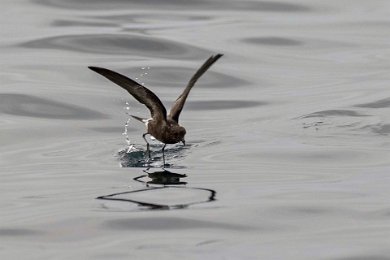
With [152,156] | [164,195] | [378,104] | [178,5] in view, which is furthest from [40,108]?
[178,5]

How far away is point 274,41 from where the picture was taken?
2284cm

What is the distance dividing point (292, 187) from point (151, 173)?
1.47 m

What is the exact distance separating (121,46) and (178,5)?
373 centimetres

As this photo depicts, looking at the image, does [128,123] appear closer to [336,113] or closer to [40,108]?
[40,108]

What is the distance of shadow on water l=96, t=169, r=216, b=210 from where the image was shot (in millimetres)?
12228

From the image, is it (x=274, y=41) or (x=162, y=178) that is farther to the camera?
(x=274, y=41)

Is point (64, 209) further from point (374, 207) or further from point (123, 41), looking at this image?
point (123, 41)

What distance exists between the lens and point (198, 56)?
21.5 m

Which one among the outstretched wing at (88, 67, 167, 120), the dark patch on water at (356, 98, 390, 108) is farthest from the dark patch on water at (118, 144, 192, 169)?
the dark patch on water at (356, 98, 390, 108)

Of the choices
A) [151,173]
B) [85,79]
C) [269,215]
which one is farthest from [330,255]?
[85,79]

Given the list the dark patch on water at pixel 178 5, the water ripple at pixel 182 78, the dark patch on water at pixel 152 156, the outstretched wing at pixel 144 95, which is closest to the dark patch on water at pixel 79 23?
the dark patch on water at pixel 178 5

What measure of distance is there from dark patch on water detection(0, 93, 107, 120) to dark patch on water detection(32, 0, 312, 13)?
7146 mm

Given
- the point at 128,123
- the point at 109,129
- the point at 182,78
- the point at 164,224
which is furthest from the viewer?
the point at 182,78

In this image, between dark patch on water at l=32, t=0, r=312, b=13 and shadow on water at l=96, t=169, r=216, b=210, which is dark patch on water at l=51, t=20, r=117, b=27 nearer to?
dark patch on water at l=32, t=0, r=312, b=13
